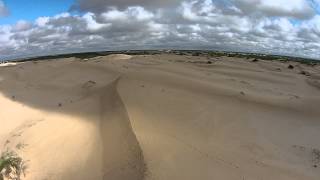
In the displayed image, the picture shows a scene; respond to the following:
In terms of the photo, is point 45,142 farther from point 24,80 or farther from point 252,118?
point 24,80

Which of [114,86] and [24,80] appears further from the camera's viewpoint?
[24,80]

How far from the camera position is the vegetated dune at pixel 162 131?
604 cm

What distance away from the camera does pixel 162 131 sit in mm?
7500

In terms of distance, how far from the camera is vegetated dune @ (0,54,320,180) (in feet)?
19.8

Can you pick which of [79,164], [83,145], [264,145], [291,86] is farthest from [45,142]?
[291,86]

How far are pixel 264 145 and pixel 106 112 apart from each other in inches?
155

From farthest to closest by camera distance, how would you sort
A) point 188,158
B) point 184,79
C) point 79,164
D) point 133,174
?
point 184,79 → point 79,164 → point 188,158 → point 133,174

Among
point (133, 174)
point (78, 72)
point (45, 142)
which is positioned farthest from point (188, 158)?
point (78, 72)

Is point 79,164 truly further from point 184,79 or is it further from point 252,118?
point 184,79

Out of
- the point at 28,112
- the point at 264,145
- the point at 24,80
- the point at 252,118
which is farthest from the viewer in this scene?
the point at 24,80

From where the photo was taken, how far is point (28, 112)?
11.2 meters

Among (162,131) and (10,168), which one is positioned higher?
(162,131)

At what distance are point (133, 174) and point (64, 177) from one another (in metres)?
1.31

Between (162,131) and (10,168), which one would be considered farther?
(162,131)
